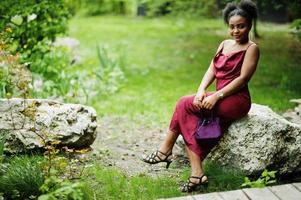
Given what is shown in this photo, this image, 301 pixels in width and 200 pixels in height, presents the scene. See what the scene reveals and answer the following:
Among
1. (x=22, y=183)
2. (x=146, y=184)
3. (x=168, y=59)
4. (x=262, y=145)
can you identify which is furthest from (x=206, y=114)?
(x=168, y=59)

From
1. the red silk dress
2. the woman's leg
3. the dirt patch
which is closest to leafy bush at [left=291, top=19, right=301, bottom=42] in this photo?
the dirt patch

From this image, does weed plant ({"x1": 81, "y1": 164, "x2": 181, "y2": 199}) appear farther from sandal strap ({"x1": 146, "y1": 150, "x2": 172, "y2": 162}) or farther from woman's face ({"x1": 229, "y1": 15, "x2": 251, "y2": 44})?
woman's face ({"x1": 229, "y1": 15, "x2": 251, "y2": 44})

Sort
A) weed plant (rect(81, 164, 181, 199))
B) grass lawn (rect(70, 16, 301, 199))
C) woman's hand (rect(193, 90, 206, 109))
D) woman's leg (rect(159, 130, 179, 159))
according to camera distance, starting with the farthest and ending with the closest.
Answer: woman's leg (rect(159, 130, 179, 159))
grass lawn (rect(70, 16, 301, 199))
woman's hand (rect(193, 90, 206, 109))
weed plant (rect(81, 164, 181, 199))

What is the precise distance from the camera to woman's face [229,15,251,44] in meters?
4.48

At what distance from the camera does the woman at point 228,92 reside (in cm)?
447

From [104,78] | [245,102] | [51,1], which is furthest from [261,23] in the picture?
[245,102]

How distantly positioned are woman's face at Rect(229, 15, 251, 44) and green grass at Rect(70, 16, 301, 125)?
105 inches

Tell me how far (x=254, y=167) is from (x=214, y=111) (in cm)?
64

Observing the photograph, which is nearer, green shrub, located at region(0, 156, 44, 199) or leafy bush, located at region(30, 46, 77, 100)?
green shrub, located at region(0, 156, 44, 199)

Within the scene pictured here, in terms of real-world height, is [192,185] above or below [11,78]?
below

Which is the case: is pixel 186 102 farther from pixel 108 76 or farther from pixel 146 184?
pixel 108 76

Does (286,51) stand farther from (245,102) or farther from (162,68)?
(245,102)

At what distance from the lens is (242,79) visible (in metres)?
4.47

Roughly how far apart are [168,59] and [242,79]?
6.35 meters
